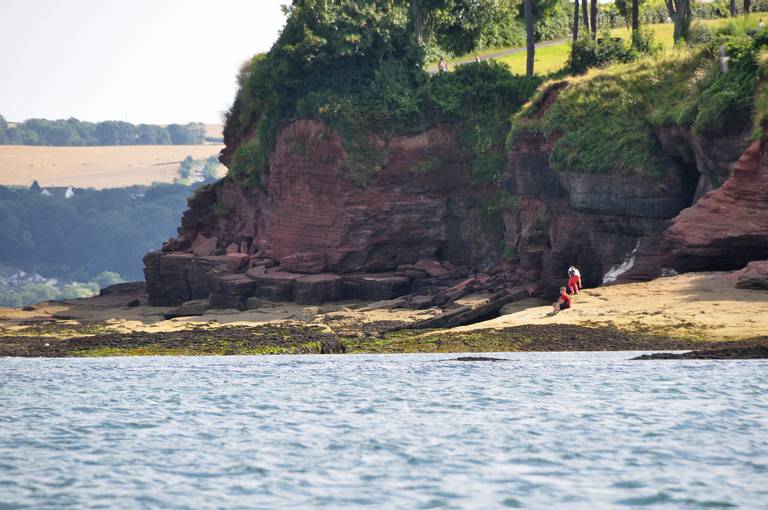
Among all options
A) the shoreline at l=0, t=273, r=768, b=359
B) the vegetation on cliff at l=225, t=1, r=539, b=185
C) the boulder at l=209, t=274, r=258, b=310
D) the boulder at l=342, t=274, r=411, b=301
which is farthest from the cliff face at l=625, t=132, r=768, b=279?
the boulder at l=209, t=274, r=258, b=310

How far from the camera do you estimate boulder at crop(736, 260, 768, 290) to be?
3453 cm

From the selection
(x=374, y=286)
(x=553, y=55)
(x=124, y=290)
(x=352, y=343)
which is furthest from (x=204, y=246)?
(x=352, y=343)

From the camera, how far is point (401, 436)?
22891mm

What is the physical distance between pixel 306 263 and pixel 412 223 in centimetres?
496

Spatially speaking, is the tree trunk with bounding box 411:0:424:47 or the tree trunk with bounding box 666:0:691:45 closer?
the tree trunk with bounding box 666:0:691:45

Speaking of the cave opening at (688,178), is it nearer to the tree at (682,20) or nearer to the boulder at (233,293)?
the tree at (682,20)

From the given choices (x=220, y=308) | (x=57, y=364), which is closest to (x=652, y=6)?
(x=220, y=308)

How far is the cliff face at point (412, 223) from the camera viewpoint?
43.8 meters

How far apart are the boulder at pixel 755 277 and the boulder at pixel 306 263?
2450 cm

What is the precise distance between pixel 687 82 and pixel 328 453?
27.1m

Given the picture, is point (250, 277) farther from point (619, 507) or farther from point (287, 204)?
point (619, 507)

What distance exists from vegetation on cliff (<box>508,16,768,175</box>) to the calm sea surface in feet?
36.7

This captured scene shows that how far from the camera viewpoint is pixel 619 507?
17266mm

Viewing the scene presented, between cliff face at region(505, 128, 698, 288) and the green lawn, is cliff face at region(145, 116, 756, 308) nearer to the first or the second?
cliff face at region(505, 128, 698, 288)
